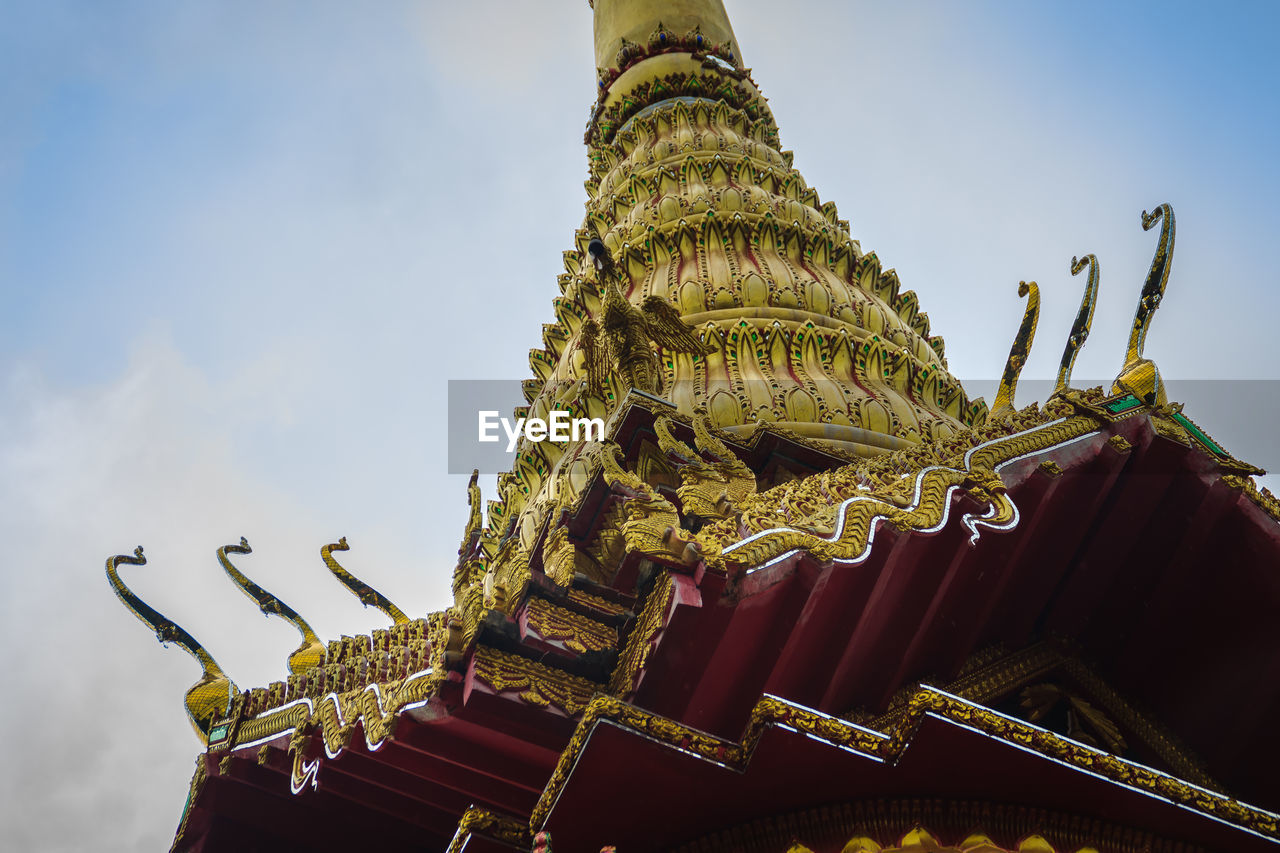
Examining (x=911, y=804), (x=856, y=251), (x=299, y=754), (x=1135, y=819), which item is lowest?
(x=299, y=754)

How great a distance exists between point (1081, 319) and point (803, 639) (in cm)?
321

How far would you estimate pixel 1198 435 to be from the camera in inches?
226

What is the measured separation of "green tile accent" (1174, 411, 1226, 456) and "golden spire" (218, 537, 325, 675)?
16.0 feet

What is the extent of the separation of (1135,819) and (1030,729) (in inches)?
20.2

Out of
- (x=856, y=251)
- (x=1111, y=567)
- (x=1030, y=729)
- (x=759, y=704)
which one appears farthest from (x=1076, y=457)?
(x=856, y=251)

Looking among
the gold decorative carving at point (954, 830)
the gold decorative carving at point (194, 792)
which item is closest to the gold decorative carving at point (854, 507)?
the gold decorative carving at point (954, 830)

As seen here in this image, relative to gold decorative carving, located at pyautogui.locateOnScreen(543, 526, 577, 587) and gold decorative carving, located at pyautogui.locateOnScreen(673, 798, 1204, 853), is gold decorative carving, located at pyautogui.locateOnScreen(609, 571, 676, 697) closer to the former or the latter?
gold decorative carving, located at pyautogui.locateOnScreen(543, 526, 577, 587)

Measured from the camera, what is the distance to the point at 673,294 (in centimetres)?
884

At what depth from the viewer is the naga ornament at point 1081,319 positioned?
6.79 m

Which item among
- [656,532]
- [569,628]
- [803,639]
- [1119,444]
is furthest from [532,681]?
[1119,444]

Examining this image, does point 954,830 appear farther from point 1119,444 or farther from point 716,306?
point 716,306

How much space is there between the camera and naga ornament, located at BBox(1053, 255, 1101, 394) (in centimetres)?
679

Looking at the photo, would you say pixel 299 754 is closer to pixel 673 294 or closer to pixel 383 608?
pixel 383 608

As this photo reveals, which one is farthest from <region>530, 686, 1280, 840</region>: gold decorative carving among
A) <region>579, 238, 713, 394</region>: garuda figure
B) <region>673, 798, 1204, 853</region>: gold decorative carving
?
<region>579, 238, 713, 394</region>: garuda figure
